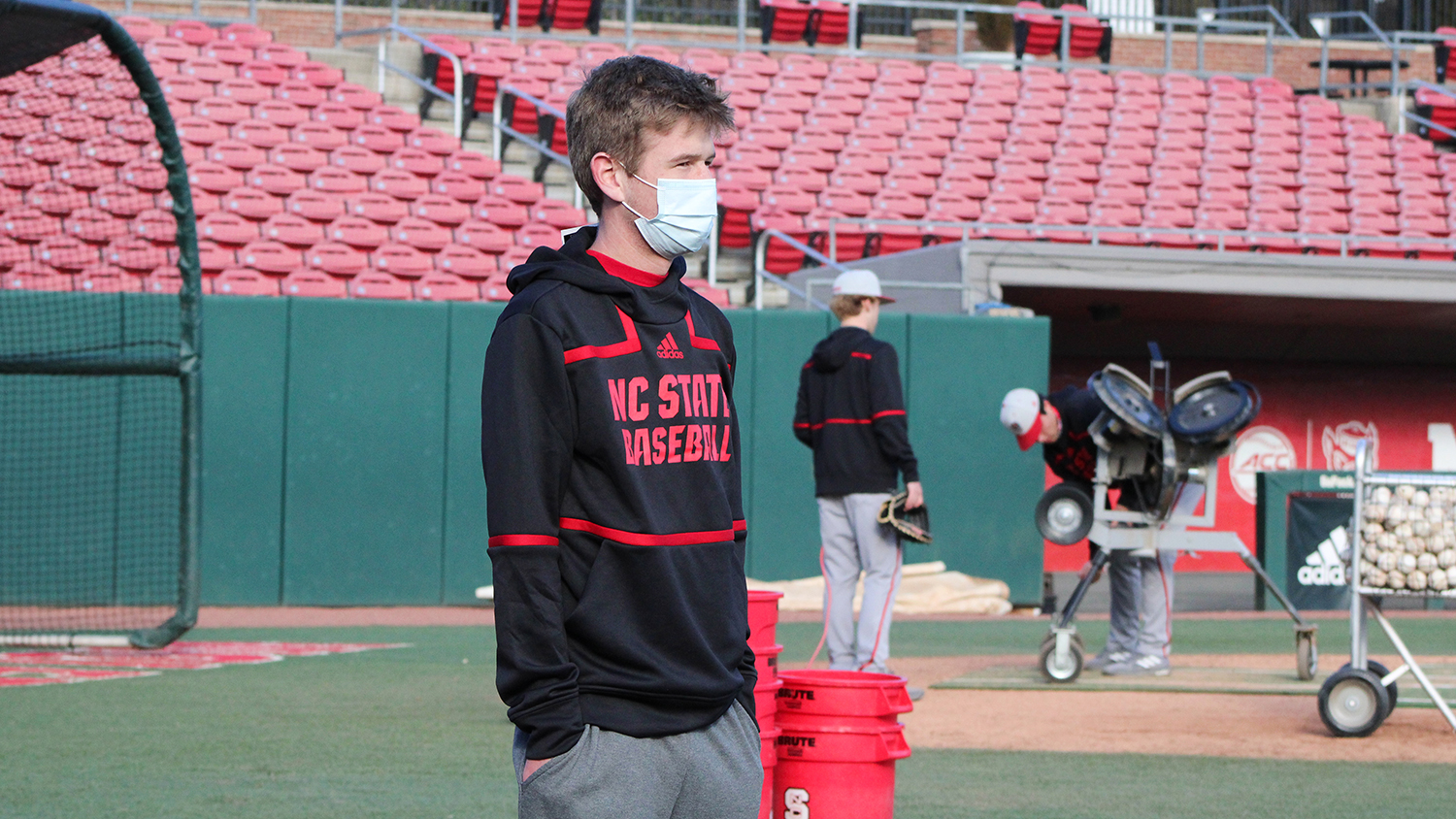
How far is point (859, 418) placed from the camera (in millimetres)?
7789

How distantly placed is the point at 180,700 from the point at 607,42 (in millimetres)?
16551

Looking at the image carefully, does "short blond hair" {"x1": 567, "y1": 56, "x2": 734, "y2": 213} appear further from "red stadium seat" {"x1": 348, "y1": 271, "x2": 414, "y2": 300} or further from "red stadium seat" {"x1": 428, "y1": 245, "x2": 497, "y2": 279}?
"red stadium seat" {"x1": 428, "y1": 245, "x2": 497, "y2": 279}

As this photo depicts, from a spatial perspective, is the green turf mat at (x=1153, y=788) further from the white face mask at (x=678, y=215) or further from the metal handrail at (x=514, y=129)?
the metal handrail at (x=514, y=129)

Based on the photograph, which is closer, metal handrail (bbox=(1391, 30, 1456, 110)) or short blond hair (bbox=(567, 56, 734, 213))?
short blond hair (bbox=(567, 56, 734, 213))

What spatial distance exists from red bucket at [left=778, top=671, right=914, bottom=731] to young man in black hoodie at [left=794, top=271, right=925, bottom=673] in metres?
3.65

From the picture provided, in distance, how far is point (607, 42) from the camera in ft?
73.9

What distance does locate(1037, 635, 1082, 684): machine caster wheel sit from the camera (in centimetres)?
844

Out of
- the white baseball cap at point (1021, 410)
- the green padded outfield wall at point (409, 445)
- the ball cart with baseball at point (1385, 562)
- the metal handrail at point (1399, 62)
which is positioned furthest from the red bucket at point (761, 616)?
the metal handrail at point (1399, 62)

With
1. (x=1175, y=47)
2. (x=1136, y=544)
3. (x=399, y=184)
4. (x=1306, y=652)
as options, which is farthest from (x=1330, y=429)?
(x=1136, y=544)

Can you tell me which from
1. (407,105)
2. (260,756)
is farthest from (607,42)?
(260,756)

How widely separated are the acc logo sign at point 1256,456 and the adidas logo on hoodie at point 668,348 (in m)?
18.3

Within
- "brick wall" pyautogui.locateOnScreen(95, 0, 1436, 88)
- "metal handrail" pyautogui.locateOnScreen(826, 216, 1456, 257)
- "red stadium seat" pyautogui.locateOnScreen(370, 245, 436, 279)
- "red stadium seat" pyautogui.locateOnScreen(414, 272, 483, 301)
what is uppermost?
"brick wall" pyautogui.locateOnScreen(95, 0, 1436, 88)

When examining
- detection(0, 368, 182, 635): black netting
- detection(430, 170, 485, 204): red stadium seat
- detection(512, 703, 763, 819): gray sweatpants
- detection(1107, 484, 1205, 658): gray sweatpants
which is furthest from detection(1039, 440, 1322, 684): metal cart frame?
detection(430, 170, 485, 204): red stadium seat

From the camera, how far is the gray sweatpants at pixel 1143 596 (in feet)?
29.0
